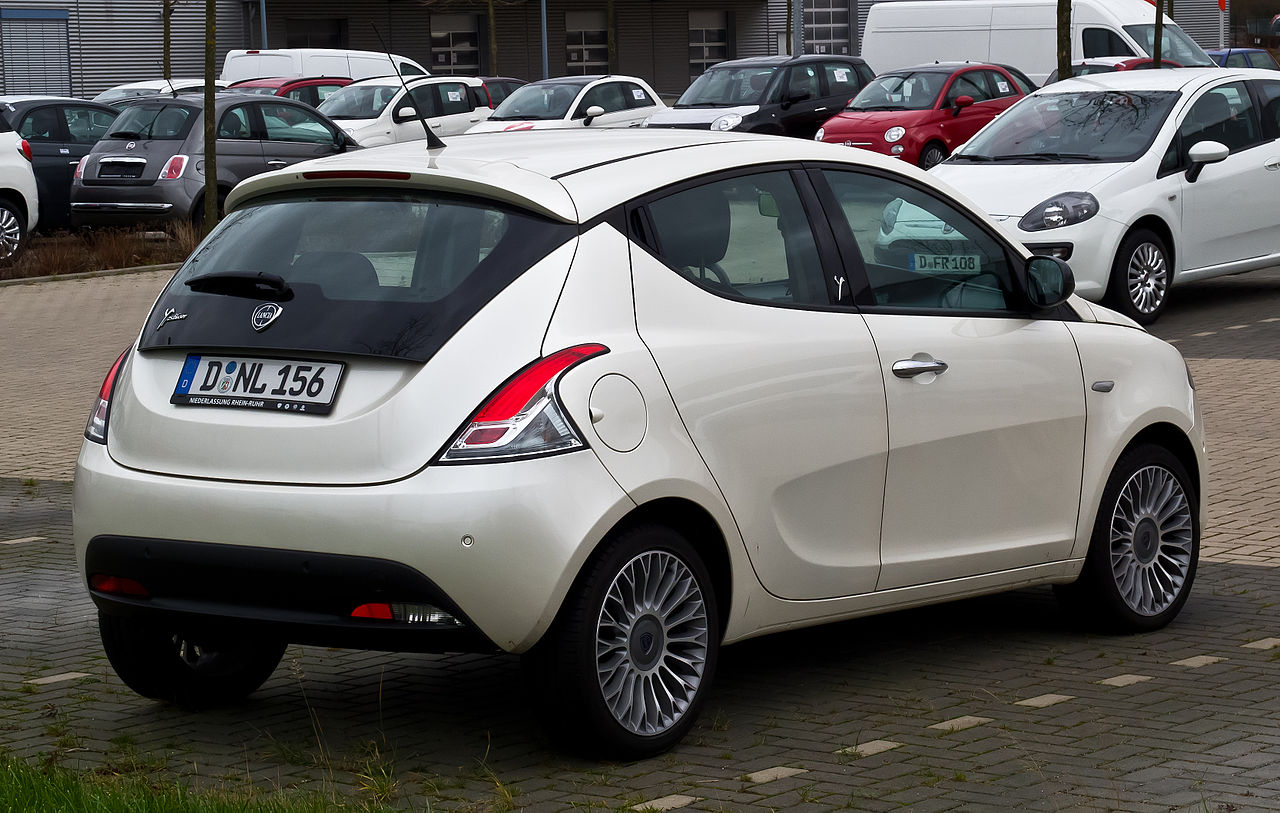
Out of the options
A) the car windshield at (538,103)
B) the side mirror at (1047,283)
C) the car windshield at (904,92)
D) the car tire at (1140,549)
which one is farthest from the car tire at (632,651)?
the car windshield at (538,103)

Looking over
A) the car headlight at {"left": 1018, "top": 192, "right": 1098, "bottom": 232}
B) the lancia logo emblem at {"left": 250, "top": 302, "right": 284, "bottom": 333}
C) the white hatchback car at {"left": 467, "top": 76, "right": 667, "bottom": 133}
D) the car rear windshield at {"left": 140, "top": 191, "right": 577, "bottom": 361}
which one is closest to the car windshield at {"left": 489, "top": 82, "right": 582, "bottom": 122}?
the white hatchback car at {"left": 467, "top": 76, "right": 667, "bottom": 133}

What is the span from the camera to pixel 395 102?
2892 cm

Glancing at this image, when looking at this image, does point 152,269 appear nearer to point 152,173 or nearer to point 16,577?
point 152,173

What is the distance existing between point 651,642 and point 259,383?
122cm

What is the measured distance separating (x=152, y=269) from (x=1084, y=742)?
17.7 metres

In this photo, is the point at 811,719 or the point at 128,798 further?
the point at 811,719

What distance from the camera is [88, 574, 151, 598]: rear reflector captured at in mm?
5121

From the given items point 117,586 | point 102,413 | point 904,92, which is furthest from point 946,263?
point 904,92

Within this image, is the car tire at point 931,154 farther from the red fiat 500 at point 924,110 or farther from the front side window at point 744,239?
the front side window at point 744,239

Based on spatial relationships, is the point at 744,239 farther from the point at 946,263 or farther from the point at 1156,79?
the point at 1156,79

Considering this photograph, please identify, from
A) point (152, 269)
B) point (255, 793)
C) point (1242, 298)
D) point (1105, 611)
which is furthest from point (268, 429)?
point (152, 269)

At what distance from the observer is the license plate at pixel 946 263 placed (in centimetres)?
607

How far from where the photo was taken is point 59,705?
5.80 meters

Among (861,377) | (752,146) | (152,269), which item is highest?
(752,146)
